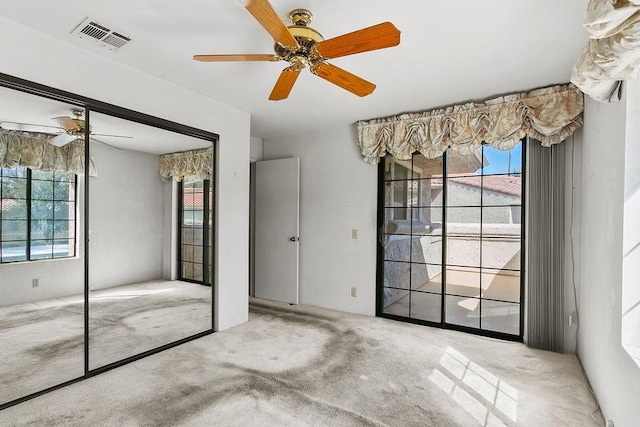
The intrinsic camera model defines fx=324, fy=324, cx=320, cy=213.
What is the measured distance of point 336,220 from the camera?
4199 millimetres

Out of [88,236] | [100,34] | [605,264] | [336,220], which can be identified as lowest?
[605,264]

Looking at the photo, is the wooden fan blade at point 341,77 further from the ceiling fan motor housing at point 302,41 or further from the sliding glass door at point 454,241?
the sliding glass door at point 454,241

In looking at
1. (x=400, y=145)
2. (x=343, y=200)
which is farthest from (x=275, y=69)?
(x=343, y=200)

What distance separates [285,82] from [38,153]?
177 cm

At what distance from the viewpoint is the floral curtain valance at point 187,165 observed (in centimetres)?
298

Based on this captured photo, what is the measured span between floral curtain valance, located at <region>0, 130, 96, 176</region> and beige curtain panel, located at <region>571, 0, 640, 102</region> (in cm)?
304

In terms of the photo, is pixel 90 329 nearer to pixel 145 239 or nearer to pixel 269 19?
pixel 145 239

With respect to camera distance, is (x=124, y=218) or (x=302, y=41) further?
(x=124, y=218)

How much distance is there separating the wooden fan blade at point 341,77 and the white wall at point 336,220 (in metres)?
1.77

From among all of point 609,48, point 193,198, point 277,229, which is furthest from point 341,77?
point 277,229

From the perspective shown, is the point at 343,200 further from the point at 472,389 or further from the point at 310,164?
the point at 472,389

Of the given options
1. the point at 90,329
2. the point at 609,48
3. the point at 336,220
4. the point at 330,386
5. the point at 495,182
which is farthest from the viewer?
the point at 336,220

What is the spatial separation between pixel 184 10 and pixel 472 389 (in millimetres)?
3066

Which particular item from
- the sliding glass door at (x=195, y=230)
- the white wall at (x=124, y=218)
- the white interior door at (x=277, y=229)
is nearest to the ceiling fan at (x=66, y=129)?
the white wall at (x=124, y=218)
